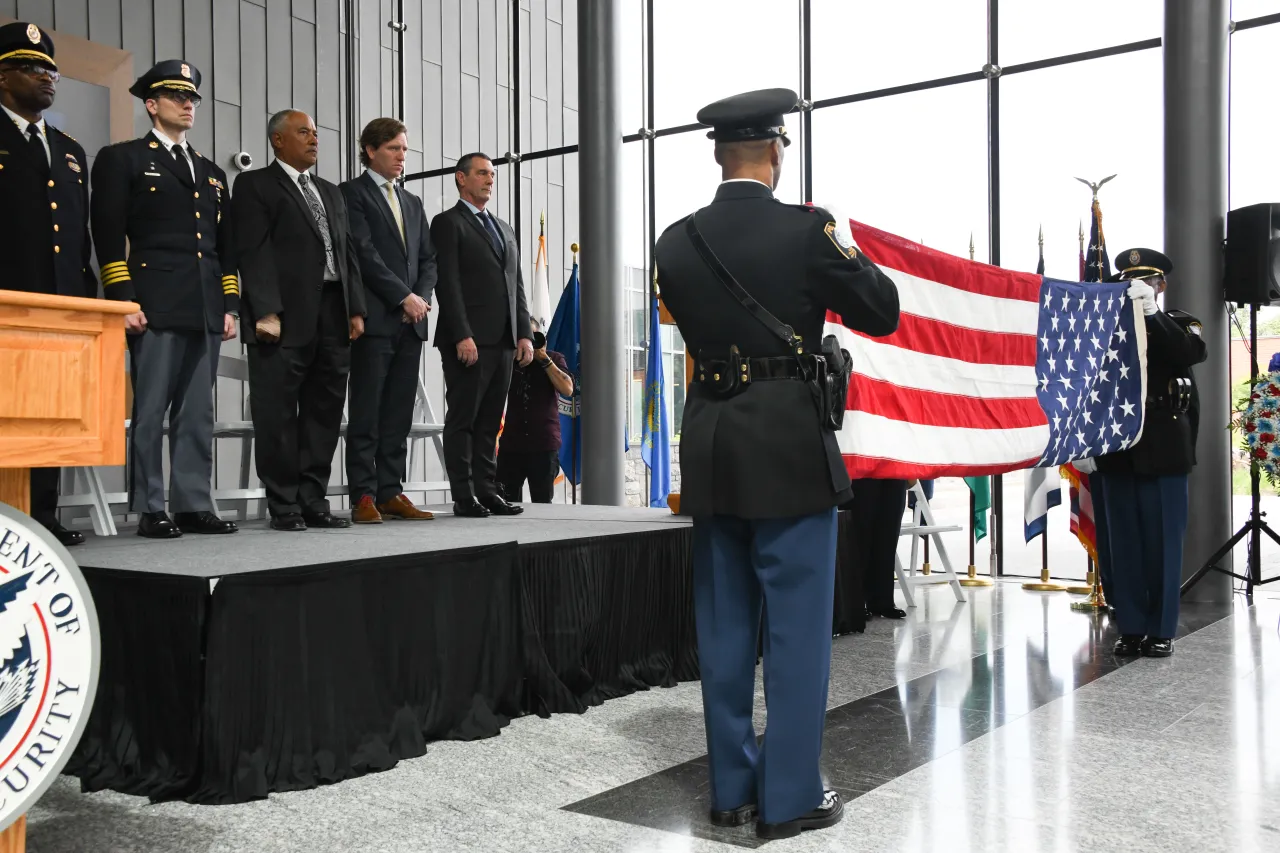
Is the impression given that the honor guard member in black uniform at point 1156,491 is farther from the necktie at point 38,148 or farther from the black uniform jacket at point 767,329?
the necktie at point 38,148

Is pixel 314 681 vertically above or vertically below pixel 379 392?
below

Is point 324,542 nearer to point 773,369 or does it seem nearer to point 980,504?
point 773,369

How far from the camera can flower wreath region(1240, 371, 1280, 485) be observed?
186 inches

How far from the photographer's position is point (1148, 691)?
366 centimetres

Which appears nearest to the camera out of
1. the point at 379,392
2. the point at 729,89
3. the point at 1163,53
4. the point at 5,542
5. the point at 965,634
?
the point at 5,542

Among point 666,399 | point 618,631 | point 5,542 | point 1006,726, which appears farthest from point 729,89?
point 5,542

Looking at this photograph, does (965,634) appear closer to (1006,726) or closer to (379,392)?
(1006,726)

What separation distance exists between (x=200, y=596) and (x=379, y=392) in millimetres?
1708

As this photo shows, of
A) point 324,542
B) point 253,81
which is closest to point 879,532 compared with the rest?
point 324,542

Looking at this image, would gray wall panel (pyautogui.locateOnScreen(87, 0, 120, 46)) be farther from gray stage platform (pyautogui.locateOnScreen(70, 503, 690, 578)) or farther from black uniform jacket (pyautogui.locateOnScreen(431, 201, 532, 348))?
gray stage platform (pyautogui.locateOnScreen(70, 503, 690, 578))

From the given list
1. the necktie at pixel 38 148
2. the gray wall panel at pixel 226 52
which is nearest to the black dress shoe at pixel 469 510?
the necktie at pixel 38 148

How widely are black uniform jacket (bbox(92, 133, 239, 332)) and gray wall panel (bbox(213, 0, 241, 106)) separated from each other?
5012mm

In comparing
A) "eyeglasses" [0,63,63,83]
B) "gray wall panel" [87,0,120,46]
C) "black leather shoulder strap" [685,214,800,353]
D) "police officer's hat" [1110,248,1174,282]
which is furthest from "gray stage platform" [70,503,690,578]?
"gray wall panel" [87,0,120,46]

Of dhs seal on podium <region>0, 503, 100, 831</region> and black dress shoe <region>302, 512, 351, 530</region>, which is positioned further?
black dress shoe <region>302, 512, 351, 530</region>
